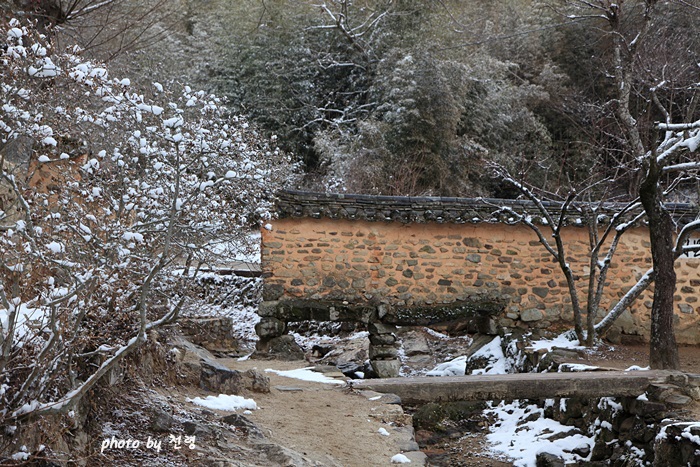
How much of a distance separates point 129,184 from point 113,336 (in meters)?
2.63

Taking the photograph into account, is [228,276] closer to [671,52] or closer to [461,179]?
[461,179]

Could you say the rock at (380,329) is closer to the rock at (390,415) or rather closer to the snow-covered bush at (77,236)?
the snow-covered bush at (77,236)

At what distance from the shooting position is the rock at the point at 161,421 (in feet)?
13.3

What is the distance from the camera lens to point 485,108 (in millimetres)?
17422

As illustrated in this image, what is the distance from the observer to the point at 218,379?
5.88m

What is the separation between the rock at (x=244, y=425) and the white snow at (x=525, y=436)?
4.13 meters

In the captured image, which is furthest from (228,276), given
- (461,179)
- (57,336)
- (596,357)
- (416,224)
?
(57,336)

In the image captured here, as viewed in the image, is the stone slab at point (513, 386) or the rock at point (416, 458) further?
the stone slab at point (513, 386)

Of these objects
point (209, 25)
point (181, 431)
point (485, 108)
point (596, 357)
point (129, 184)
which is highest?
point (209, 25)

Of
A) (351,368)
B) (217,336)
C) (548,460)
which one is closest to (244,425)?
(548,460)

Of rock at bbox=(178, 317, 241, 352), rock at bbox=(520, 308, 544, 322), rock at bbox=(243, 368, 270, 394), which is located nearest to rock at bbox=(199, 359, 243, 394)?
rock at bbox=(243, 368, 270, 394)

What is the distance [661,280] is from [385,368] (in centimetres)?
417

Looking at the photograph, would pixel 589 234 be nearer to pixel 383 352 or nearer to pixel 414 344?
pixel 383 352

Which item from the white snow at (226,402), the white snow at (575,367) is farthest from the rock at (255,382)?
the white snow at (575,367)
